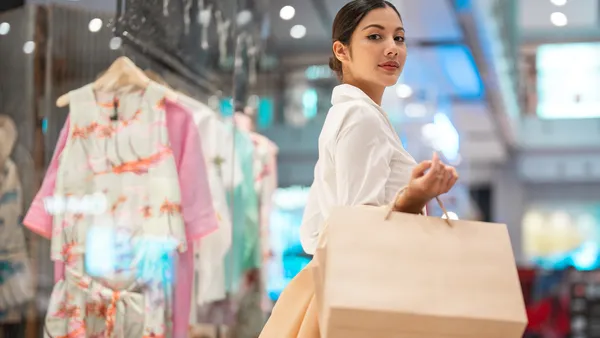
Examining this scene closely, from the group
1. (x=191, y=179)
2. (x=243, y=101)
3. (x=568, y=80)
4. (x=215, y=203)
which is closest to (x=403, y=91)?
(x=243, y=101)

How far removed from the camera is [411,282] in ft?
4.82

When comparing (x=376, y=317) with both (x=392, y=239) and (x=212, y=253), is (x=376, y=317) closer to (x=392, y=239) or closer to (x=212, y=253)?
(x=392, y=239)

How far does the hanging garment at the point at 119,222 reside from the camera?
96.1 inches

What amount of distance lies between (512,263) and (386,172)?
0.29m

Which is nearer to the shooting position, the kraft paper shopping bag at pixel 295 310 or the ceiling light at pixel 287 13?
the kraft paper shopping bag at pixel 295 310

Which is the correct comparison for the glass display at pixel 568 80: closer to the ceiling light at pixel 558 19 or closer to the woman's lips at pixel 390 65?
the ceiling light at pixel 558 19

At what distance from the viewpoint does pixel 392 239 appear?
1.49m

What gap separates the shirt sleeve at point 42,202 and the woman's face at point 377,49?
990 mm

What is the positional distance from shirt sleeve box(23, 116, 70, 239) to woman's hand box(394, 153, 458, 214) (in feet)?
3.98

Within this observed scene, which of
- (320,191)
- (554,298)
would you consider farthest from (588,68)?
(320,191)

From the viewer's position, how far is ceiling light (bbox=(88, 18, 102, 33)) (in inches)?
98.6

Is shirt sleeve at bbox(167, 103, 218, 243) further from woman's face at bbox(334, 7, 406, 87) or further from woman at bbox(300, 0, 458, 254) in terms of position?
woman's face at bbox(334, 7, 406, 87)

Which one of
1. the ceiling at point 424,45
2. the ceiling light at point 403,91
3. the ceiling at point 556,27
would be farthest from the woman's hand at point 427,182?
the ceiling at point 556,27

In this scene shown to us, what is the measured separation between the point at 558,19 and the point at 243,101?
385 cm
